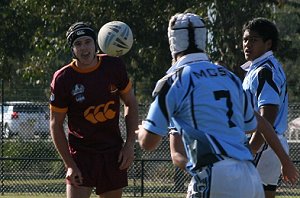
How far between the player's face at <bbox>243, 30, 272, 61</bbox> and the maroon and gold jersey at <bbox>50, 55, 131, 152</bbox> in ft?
3.59

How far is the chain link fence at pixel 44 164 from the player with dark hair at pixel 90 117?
9237 millimetres

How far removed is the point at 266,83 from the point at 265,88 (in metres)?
0.07

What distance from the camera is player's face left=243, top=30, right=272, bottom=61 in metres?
7.63

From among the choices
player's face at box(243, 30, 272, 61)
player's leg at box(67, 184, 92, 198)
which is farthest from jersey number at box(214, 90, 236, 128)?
player's leg at box(67, 184, 92, 198)

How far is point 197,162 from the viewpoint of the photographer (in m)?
5.26

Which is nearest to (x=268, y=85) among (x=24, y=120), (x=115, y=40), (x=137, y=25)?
(x=115, y=40)

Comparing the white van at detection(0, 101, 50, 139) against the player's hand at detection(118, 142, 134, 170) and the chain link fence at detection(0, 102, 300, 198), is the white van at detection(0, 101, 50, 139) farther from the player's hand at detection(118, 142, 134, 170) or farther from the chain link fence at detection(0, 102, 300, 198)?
the player's hand at detection(118, 142, 134, 170)

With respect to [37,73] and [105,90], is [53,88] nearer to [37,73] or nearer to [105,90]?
[105,90]

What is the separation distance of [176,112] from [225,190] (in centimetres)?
53

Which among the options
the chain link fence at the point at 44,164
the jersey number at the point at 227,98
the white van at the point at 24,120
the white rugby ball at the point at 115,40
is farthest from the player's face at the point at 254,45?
the white van at the point at 24,120

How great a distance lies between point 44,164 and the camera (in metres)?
18.5

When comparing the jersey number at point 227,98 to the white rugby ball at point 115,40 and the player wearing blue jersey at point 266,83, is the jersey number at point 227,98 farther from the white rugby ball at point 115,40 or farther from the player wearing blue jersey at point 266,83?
the white rugby ball at point 115,40

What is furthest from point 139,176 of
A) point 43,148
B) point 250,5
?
point 250,5

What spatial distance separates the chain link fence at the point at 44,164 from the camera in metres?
17.8
